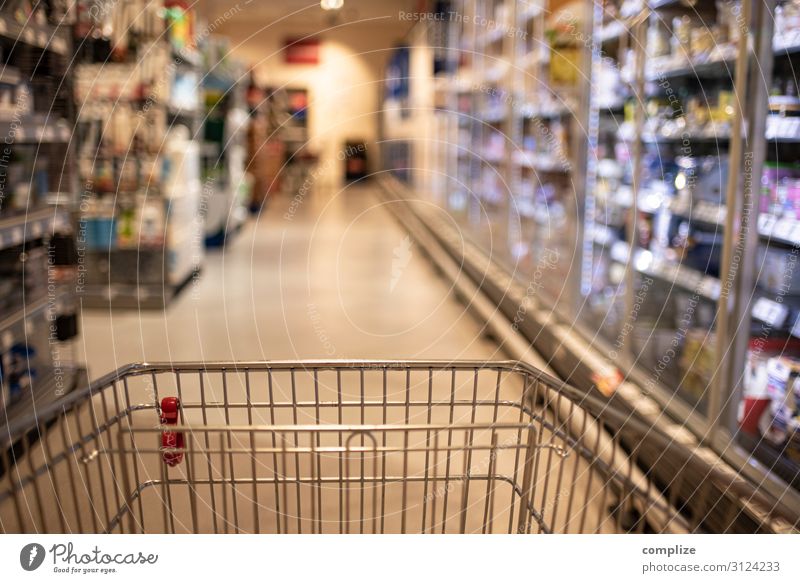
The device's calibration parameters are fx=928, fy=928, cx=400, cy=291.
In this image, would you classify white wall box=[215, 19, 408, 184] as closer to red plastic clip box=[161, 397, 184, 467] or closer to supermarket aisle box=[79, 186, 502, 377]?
supermarket aisle box=[79, 186, 502, 377]

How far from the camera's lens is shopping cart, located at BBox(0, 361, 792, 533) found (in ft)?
5.67

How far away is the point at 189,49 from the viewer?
7.21m

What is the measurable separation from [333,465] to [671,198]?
1.90 meters

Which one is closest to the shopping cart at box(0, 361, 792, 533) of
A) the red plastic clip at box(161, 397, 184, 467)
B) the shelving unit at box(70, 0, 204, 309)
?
the red plastic clip at box(161, 397, 184, 467)

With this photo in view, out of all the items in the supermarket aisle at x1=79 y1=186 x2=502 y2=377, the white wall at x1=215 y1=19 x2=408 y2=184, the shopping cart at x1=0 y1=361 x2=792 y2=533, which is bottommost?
the supermarket aisle at x1=79 y1=186 x2=502 y2=377

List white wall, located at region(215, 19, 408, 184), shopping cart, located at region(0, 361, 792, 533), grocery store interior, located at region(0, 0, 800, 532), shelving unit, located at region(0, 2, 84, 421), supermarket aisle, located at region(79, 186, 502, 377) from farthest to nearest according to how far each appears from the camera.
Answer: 1. white wall, located at region(215, 19, 408, 184)
2. supermarket aisle, located at region(79, 186, 502, 377)
3. shelving unit, located at region(0, 2, 84, 421)
4. grocery store interior, located at region(0, 0, 800, 532)
5. shopping cart, located at region(0, 361, 792, 533)

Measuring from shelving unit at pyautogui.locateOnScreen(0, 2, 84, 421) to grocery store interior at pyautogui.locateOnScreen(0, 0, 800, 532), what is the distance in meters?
0.01

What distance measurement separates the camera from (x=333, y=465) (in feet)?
10.2

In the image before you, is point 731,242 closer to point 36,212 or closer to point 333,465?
point 333,465

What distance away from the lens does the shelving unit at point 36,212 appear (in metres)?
3.43

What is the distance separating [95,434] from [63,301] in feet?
7.56

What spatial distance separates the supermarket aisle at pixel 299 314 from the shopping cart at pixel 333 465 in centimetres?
81

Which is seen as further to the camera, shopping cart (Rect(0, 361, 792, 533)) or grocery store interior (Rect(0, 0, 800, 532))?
grocery store interior (Rect(0, 0, 800, 532))
